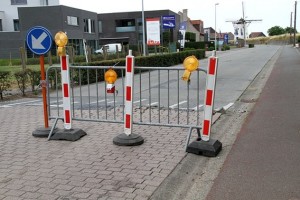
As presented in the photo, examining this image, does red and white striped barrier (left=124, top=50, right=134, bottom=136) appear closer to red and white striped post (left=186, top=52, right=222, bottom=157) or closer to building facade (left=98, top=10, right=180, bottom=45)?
red and white striped post (left=186, top=52, right=222, bottom=157)

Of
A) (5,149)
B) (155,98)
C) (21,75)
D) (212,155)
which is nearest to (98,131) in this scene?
(5,149)

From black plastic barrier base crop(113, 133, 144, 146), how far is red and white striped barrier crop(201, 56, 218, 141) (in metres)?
1.06

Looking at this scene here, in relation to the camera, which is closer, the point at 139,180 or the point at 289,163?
the point at 139,180

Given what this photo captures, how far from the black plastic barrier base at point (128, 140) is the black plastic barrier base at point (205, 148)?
2.83 ft

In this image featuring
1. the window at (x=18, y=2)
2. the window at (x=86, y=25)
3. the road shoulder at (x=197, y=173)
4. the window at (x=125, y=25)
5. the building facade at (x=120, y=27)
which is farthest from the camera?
the window at (x=125, y=25)

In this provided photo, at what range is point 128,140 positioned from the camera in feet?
19.4

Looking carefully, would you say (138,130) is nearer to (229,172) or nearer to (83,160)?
(83,160)

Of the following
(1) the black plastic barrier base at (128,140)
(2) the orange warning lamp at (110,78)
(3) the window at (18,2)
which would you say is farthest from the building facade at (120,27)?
(1) the black plastic barrier base at (128,140)

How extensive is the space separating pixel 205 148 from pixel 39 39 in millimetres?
3377

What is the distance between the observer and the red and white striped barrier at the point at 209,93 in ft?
17.5

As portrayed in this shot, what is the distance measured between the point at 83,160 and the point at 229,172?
205 centimetres

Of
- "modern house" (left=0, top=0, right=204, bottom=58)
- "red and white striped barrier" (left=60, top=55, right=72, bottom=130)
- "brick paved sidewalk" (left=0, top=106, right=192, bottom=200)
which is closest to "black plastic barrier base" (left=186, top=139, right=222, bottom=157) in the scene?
"brick paved sidewalk" (left=0, top=106, right=192, bottom=200)

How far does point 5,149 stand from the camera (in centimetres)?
593

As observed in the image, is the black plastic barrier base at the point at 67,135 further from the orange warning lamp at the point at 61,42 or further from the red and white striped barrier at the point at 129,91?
the orange warning lamp at the point at 61,42
